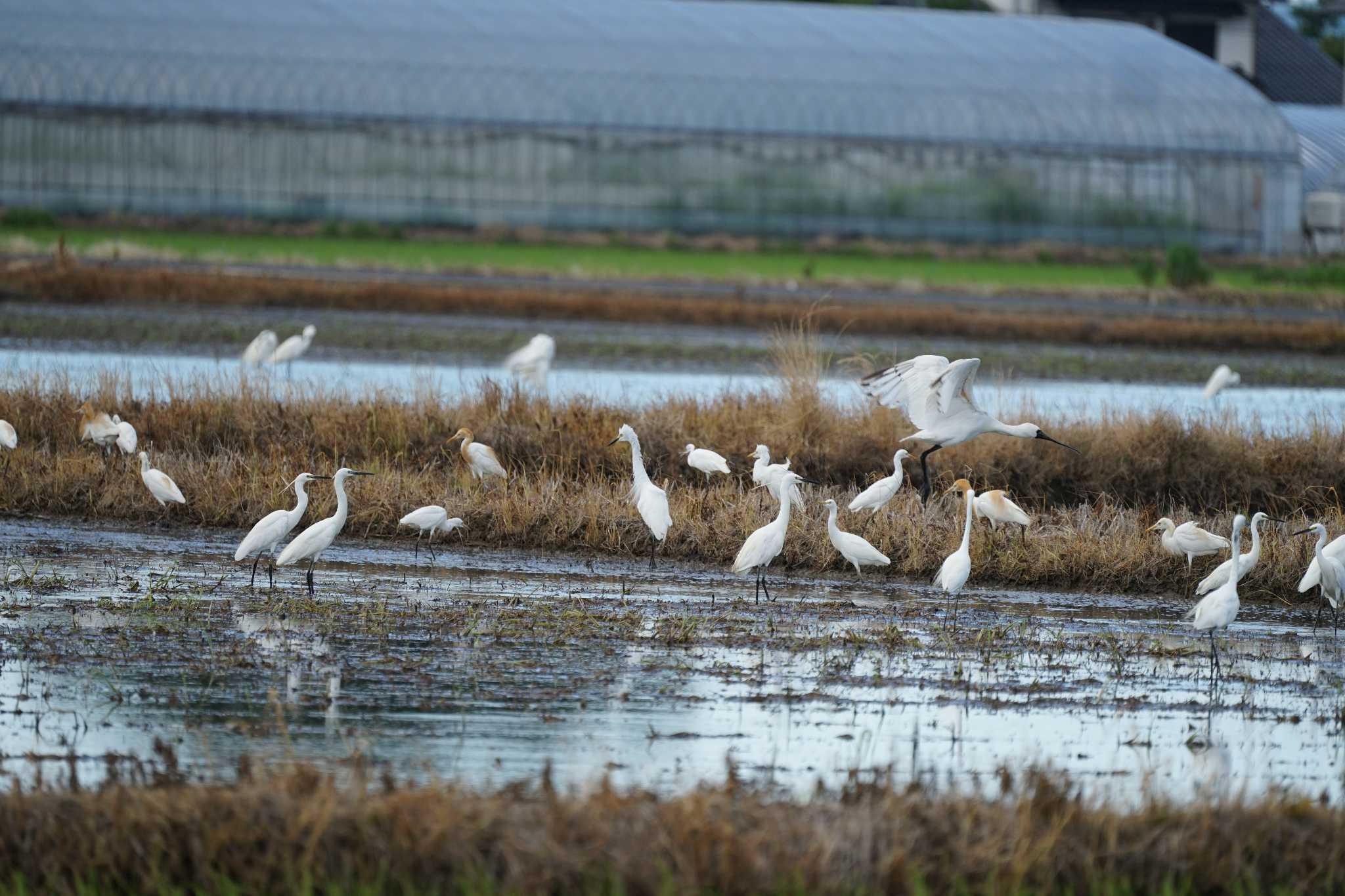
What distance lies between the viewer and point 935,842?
19.3 feet

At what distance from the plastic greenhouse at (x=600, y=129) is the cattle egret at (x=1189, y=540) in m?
38.5

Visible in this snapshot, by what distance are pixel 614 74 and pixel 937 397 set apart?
38.5 m

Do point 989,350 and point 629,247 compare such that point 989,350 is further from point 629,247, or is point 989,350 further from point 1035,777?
point 1035,777

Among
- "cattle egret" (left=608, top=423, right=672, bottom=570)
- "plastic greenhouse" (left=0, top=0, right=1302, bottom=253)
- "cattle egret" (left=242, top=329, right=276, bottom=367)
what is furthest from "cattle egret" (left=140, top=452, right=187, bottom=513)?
"plastic greenhouse" (left=0, top=0, right=1302, bottom=253)

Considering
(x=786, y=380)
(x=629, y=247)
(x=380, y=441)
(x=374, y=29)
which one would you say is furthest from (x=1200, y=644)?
(x=374, y=29)

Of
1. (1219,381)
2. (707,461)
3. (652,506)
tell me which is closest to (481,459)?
(707,461)

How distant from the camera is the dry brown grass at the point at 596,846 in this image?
18.2 feet

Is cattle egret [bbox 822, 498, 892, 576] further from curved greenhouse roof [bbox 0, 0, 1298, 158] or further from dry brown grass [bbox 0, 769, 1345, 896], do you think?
curved greenhouse roof [bbox 0, 0, 1298, 158]

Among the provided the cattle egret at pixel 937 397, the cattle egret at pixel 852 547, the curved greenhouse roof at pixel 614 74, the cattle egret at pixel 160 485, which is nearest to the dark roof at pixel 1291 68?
the curved greenhouse roof at pixel 614 74

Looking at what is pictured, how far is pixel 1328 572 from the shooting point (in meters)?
10.6

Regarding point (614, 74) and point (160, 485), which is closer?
point (160, 485)

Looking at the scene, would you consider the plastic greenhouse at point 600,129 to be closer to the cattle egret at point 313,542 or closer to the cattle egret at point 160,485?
the cattle egret at point 160,485

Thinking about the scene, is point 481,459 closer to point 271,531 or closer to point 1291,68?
point 271,531

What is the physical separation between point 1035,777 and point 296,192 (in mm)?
44545
